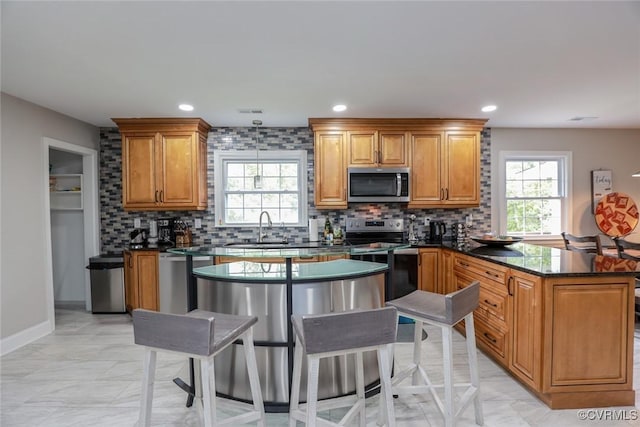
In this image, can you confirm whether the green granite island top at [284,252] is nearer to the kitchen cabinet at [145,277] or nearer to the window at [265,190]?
the kitchen cabinet at [145,277]

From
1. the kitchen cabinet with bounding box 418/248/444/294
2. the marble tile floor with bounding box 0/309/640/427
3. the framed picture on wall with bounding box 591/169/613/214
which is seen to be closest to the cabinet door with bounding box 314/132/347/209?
the kitchen cabinet with bounding box 418/248/444/294

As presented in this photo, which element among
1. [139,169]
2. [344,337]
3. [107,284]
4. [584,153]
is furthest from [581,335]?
[107,284]

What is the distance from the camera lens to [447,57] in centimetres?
249

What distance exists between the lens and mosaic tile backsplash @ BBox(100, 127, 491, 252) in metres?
4.52

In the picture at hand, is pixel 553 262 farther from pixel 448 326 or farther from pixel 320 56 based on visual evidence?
pixel 320 56

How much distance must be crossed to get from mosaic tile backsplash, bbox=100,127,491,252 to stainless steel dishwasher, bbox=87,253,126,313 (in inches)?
19.2

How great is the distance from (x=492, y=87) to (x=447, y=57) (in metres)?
0.90

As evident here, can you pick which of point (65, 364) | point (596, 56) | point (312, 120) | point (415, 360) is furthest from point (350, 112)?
point (65, 364)

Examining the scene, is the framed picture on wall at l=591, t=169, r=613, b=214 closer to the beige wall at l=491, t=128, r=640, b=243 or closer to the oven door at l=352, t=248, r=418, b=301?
the beige wall at l=491, t=128, r=640, b=243

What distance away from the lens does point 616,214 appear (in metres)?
4.69

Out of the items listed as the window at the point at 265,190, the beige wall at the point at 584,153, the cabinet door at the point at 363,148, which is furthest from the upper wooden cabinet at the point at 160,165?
the beige wall at the point at 584,153

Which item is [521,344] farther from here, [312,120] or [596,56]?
[312,120]

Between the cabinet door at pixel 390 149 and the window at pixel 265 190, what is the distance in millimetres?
1038

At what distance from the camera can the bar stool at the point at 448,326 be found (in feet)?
5.79
